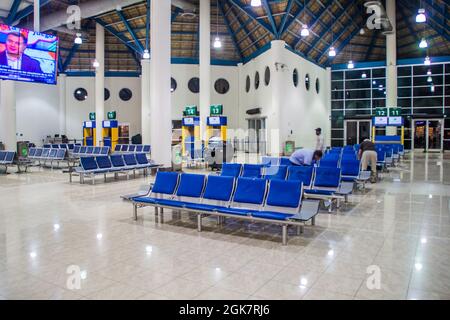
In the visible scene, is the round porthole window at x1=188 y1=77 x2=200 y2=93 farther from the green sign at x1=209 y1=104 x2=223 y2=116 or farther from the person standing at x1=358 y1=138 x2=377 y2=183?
the person standing at x1=358 y1=138 x2=377 y2=183

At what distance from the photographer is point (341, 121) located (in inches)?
1201

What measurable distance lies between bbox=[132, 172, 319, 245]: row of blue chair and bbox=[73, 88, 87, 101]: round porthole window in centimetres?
2784

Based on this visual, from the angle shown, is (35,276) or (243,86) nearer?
(35,276)

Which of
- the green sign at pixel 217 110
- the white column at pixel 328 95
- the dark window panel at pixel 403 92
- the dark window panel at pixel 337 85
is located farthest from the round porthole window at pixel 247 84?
the dark window panel at pixel 403 92

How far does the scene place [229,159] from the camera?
16344 millimetres

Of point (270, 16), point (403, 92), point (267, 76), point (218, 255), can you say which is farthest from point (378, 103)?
point (218, 255)

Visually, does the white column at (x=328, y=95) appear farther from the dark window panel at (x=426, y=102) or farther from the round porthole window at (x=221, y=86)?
the round porthole window at (x=221, y=86)

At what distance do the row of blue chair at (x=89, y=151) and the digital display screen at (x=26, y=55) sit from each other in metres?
8.44

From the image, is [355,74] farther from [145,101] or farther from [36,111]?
[36,111]

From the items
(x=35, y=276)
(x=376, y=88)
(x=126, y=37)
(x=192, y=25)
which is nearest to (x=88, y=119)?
(x=126, y=37)

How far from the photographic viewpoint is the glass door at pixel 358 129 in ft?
96.3

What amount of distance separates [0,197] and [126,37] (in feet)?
66.6

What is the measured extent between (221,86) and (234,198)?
24.2 meters
